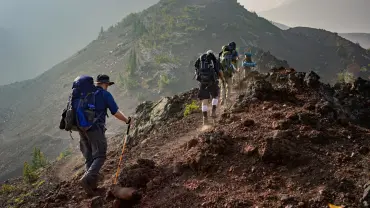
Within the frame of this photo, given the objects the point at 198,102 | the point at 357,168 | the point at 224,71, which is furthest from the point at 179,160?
the point at 198,102

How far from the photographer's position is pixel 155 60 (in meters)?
93.1

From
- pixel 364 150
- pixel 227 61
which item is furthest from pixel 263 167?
pixel 227 61

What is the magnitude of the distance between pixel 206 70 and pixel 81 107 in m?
4.72

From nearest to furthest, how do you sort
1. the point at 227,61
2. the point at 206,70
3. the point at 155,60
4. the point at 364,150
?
the point at 364,150
the point at 206,70
the point at 227,61
the point at 155,60

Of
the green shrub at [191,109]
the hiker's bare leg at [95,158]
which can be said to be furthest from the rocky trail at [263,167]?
the green shrub at [191,109]

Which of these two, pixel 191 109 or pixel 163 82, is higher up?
pixel 163 82

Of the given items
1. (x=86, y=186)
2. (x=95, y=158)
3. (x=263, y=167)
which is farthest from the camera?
(x=95, y=158)

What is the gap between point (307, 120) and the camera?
6.88 metres

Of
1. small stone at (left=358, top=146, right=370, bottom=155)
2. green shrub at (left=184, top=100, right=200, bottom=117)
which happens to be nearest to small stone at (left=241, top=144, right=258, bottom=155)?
small stone at (left=358, top=146, right=370, bottom=155)

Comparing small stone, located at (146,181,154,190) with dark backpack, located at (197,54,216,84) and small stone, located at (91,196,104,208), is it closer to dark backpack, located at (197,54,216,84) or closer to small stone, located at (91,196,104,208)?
small stone, located at (91,196,104,208)

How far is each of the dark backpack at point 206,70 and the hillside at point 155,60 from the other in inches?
2032

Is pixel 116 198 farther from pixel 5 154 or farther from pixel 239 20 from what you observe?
pixel 239 20

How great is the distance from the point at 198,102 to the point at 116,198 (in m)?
9.07

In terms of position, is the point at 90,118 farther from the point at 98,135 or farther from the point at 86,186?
the point at 86,186
